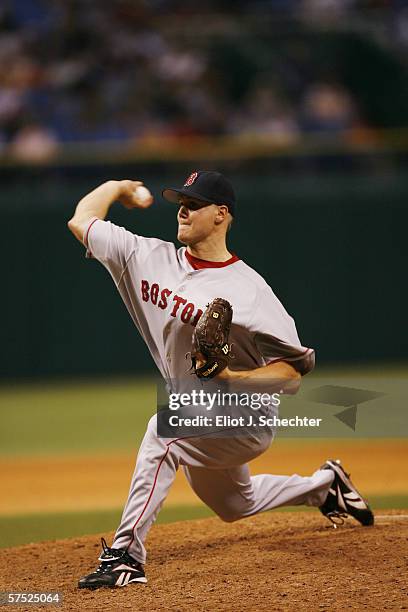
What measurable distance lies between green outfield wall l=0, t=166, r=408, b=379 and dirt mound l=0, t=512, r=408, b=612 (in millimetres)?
5194

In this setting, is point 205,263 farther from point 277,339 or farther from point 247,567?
point 247,567

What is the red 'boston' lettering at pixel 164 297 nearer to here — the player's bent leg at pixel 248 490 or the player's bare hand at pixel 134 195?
the player's bare hand at pixel 134 195

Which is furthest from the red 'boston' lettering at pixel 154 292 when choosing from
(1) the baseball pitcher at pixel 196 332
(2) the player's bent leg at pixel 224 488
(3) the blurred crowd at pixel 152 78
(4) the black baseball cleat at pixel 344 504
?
(3) the blurred crowd at pixel 152 78

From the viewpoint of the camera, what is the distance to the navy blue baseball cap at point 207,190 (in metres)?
4.56

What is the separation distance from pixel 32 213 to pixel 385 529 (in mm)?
6194

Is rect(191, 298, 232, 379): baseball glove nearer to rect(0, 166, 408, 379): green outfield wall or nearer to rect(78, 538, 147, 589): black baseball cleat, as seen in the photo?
rect(78, 538, 147, 589): black baseball cleat

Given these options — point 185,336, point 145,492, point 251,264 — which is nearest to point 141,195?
point 185,336

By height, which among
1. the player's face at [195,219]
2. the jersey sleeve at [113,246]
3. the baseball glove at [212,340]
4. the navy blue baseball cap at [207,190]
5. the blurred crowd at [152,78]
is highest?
the blurred crowd at [152,78]

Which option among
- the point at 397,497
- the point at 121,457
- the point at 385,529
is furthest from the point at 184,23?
the point at 385,529

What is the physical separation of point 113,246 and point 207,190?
48cm

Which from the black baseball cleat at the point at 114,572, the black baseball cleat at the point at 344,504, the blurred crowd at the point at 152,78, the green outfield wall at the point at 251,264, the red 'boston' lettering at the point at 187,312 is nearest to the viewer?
the black baseball cleat at the point at 114,572

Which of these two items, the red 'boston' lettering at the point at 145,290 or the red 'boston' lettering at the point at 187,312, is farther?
the red 'boston' lettering at the point at 145,290

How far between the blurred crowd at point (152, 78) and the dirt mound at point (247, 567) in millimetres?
5995

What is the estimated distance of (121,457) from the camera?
7.89m
